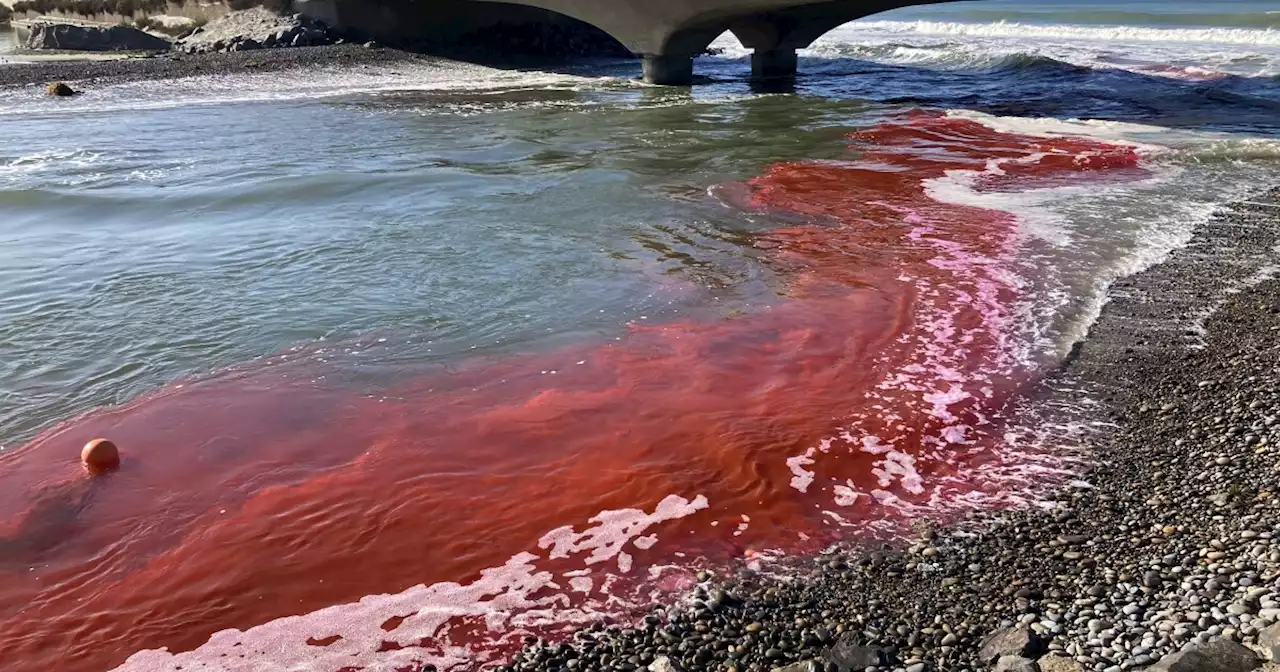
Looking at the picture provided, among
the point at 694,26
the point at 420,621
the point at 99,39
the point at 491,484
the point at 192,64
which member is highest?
the point at 99,39

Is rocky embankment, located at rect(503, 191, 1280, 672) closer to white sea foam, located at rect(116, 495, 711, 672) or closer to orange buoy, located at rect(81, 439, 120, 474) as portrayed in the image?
white sea foam, located at rect(116, 495, 711, 672)

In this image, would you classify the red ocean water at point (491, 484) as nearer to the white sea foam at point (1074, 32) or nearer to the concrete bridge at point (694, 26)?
the concrete bridge at point (694, 26)

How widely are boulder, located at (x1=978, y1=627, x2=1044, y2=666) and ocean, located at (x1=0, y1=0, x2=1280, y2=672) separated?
4.11 feet

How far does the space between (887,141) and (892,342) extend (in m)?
11.8

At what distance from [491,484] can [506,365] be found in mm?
1927

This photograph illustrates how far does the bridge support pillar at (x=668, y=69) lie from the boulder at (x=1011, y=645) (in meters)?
27.9

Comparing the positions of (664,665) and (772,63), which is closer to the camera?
(664,665)

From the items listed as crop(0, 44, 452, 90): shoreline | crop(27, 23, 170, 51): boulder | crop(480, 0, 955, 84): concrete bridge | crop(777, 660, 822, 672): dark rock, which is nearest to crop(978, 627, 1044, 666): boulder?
crop(777, 660, 822, 672): dark rock

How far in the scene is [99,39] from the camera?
130ft

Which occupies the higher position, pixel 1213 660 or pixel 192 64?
pixel 192 64

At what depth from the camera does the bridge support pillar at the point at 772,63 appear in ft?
102

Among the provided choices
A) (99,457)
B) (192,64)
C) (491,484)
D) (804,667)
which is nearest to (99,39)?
(192,64)

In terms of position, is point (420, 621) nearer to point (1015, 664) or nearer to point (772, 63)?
point (1015, 664)

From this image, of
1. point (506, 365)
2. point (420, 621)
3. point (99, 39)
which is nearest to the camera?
point (420, 621)
